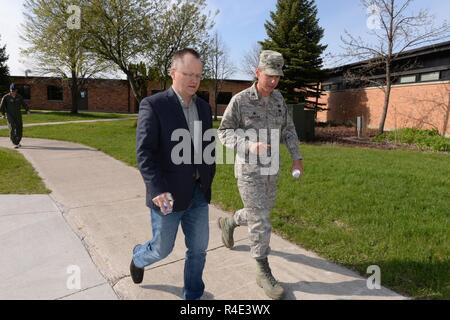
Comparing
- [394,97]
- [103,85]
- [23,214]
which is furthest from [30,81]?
[23,214]

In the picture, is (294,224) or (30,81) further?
(30,81)

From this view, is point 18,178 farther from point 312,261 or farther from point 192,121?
point 312,261

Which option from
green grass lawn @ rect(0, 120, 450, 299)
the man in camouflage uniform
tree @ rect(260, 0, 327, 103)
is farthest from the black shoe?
tree @ rect(260, 0, 327, 103)

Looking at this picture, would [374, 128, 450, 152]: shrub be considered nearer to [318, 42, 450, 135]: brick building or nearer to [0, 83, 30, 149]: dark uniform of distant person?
[318, 42, 450, 135]: brick building

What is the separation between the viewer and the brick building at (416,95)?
616 inches

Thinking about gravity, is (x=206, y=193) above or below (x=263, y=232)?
above

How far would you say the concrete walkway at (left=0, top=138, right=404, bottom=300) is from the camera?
2.97 meters

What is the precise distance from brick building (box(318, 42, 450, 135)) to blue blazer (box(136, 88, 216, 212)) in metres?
16.1

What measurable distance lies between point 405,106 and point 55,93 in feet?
115

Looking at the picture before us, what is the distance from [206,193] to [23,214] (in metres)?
3.28

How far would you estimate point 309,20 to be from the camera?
867 inches

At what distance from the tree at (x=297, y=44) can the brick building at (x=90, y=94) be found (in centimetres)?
1641
